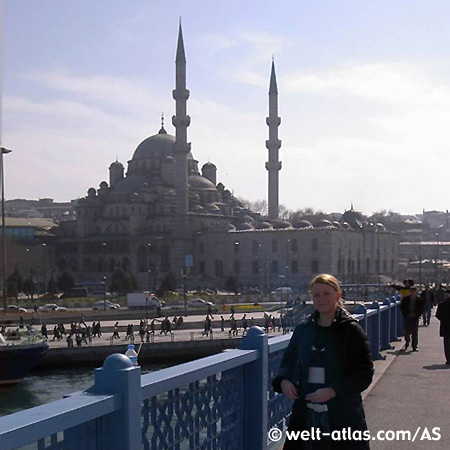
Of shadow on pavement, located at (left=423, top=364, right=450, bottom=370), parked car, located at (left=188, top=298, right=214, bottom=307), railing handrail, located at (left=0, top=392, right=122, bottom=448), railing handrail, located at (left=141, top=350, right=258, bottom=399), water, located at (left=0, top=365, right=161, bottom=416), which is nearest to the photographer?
railing handrail, located at (left=0, top=392, right=122, bottom=448)

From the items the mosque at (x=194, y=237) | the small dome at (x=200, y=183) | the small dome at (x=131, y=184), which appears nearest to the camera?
the mosque at (x=194, y=237)

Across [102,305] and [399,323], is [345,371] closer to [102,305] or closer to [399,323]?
[399,323]

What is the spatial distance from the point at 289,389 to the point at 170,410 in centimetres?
48

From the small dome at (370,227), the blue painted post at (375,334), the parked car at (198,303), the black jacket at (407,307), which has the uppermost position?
the small dome at (370,227)

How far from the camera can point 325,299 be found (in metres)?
3.06

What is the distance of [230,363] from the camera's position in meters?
3.79

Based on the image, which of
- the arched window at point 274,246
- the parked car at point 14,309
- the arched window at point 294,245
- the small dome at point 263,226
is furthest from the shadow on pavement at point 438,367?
the small dome at point 263,226

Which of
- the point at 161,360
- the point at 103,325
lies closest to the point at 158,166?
the point at 103,325

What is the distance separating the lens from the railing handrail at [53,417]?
2.12m

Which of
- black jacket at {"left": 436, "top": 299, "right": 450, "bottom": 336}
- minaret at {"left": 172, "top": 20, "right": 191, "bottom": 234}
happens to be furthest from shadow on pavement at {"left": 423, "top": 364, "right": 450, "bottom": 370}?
minaret at {"left": 172, "top": 20, "right": 191, "bottom": 234}

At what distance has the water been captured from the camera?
20342 mm

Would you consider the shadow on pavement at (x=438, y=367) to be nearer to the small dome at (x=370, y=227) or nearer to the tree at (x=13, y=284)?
the tree at (x=13, y=284)

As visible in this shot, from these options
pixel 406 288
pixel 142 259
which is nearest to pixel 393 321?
pixel 406 288

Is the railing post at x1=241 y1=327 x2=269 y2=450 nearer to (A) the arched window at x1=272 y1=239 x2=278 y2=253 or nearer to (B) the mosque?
(B) the mosque
